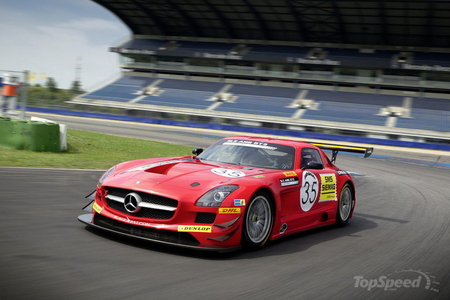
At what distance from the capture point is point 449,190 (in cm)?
1355

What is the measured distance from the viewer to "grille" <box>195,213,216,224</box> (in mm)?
4660

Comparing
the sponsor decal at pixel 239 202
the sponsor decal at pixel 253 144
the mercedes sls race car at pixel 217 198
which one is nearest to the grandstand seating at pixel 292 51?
the sponsor decal at pixel 253 144

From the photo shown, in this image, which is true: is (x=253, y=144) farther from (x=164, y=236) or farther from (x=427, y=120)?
(x=427, y=120)

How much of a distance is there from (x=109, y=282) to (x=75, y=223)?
2050 mm

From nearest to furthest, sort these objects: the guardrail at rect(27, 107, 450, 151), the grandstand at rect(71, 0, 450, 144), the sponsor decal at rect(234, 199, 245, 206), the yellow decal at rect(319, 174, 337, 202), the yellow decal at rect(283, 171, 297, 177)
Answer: the sponsor decal at rect(234, 199, 245, 206) → the yellow decal at rect(283, 171, 297, 177) → the yellow decal at rect(319, 174, 337, 202) → the guardrail at rect(27, 107, 450, 151) → the grandstand at rect(71, 0, 450, 144)

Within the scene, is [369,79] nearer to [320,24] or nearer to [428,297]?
[320,24]

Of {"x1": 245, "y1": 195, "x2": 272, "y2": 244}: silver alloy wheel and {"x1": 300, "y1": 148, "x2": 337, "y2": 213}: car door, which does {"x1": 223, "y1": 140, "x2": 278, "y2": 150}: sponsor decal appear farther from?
{"x1": 245, "y1": 195, "x2": 272, "y2": 244}: silver alloy wheel

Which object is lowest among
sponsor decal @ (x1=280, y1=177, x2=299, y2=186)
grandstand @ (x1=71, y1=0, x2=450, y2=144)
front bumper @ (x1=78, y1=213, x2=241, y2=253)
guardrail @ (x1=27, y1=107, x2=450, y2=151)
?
front bumper @ (x1=78, y1=213, x2=241, y2=253)

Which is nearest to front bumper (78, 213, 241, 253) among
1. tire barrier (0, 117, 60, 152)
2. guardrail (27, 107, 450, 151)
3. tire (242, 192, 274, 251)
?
tire (242, 192, 274, 251)

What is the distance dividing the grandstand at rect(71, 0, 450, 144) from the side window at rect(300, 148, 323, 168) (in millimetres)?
27082

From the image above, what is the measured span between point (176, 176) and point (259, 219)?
3.32ft

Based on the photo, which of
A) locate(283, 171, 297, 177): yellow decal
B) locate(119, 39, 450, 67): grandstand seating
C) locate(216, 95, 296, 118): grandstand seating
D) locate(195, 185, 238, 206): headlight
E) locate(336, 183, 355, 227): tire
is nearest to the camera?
locate(195, 185, 238, 206): headlight

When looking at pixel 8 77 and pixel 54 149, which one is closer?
pixel 54 149

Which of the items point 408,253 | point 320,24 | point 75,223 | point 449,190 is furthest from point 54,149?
point 320,24
